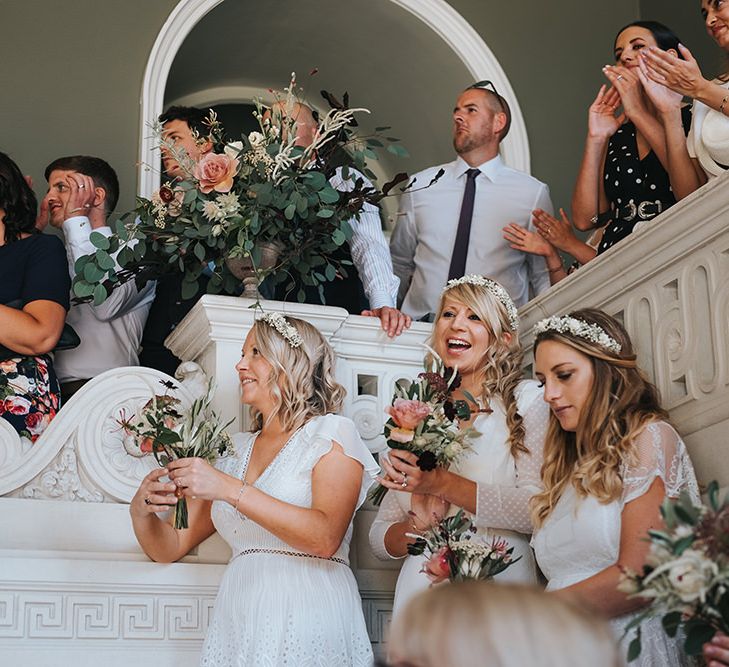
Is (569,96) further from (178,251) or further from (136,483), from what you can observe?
(136,483)

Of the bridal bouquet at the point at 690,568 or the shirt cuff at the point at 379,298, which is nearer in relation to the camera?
the bridal bouquet at the point at 690,568

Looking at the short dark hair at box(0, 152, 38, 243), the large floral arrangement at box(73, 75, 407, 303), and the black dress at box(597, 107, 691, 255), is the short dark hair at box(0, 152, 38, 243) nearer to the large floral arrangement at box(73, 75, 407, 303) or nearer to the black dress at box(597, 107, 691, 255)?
the large floral arrangement at box(73, 75, 407, 303)

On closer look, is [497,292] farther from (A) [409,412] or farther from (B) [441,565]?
(B) [441,565]

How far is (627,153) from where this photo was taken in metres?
4.49

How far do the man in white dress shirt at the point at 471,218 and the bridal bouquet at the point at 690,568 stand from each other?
294cm

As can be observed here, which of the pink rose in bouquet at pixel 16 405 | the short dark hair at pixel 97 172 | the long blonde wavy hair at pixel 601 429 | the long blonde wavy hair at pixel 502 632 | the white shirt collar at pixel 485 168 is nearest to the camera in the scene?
the long blonde wavy hair at pixel 502 632

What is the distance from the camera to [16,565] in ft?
12.3

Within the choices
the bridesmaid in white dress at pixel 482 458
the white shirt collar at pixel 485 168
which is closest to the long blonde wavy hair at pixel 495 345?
the bridesmaid in white dress at pixel 482 458

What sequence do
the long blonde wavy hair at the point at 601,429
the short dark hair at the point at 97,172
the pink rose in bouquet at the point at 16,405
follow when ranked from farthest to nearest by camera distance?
the short dark hair at the point at 97,172 → the pink rose in bouquet at the point at 16,405 → the long blonde wavy hair at the point at 601,429

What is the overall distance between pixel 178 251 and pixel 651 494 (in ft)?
6.19

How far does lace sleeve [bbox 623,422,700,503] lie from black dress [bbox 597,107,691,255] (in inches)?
44.8

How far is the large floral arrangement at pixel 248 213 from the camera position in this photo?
13.9 feet

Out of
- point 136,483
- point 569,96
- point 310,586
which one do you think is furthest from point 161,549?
point 569,96

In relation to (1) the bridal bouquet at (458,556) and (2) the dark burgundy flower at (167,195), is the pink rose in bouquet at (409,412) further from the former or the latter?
(2) the dark burgundy flower at (167,195)
